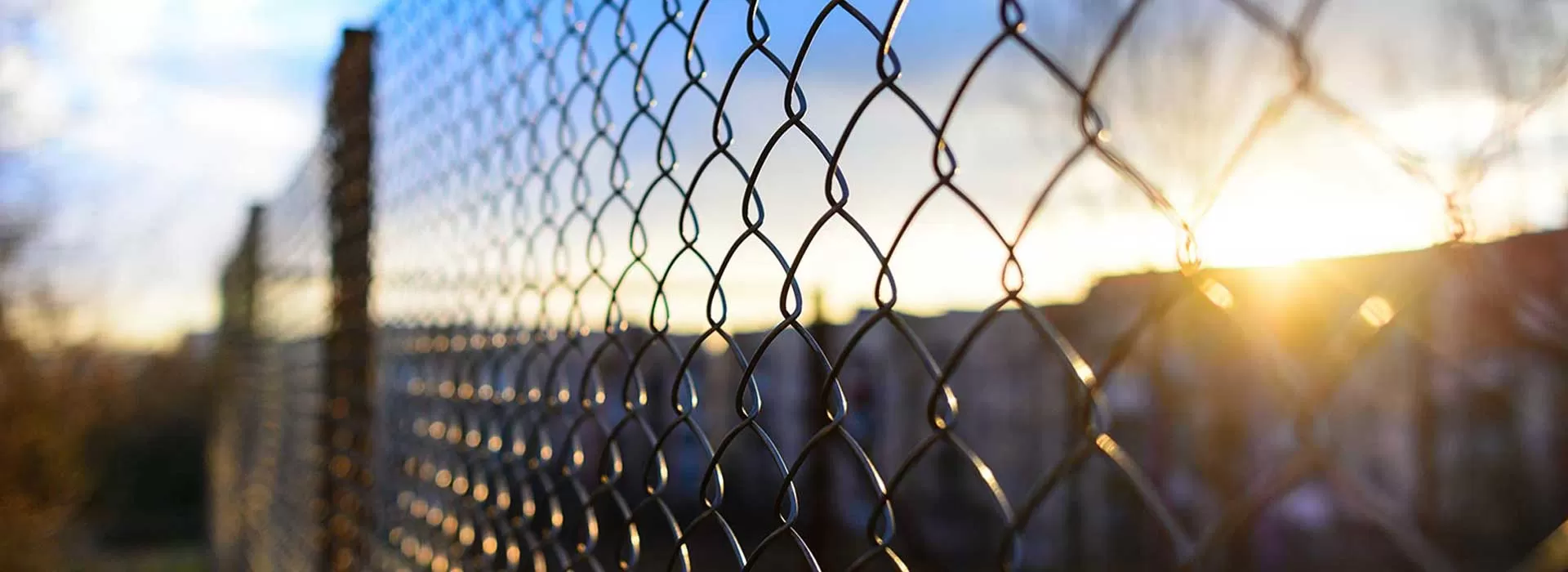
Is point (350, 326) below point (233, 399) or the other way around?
the other way around

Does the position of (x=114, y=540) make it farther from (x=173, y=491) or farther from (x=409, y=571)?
(x=409, y=571)

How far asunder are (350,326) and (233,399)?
16.4 feet

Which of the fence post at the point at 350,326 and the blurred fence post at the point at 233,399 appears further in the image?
the blurred fence post at the point at 233,399

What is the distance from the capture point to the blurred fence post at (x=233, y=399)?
17.9 feet

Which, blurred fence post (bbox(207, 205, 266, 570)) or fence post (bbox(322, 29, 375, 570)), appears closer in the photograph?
fence post (bbox(322, 29, 375, 570))

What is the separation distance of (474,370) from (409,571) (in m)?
0.57

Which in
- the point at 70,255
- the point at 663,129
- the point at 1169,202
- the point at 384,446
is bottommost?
the point at 384,446

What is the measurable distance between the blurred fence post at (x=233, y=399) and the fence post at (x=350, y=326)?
302 cm

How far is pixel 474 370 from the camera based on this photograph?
1644 mm

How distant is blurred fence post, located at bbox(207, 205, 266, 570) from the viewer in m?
5.46

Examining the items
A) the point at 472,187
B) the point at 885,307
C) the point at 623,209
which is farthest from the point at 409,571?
the point at 885,307

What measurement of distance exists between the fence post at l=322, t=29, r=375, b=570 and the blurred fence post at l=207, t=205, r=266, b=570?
9.90 feet

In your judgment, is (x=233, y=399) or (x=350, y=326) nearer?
(x=350, y=326)

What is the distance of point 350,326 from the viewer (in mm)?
2463
